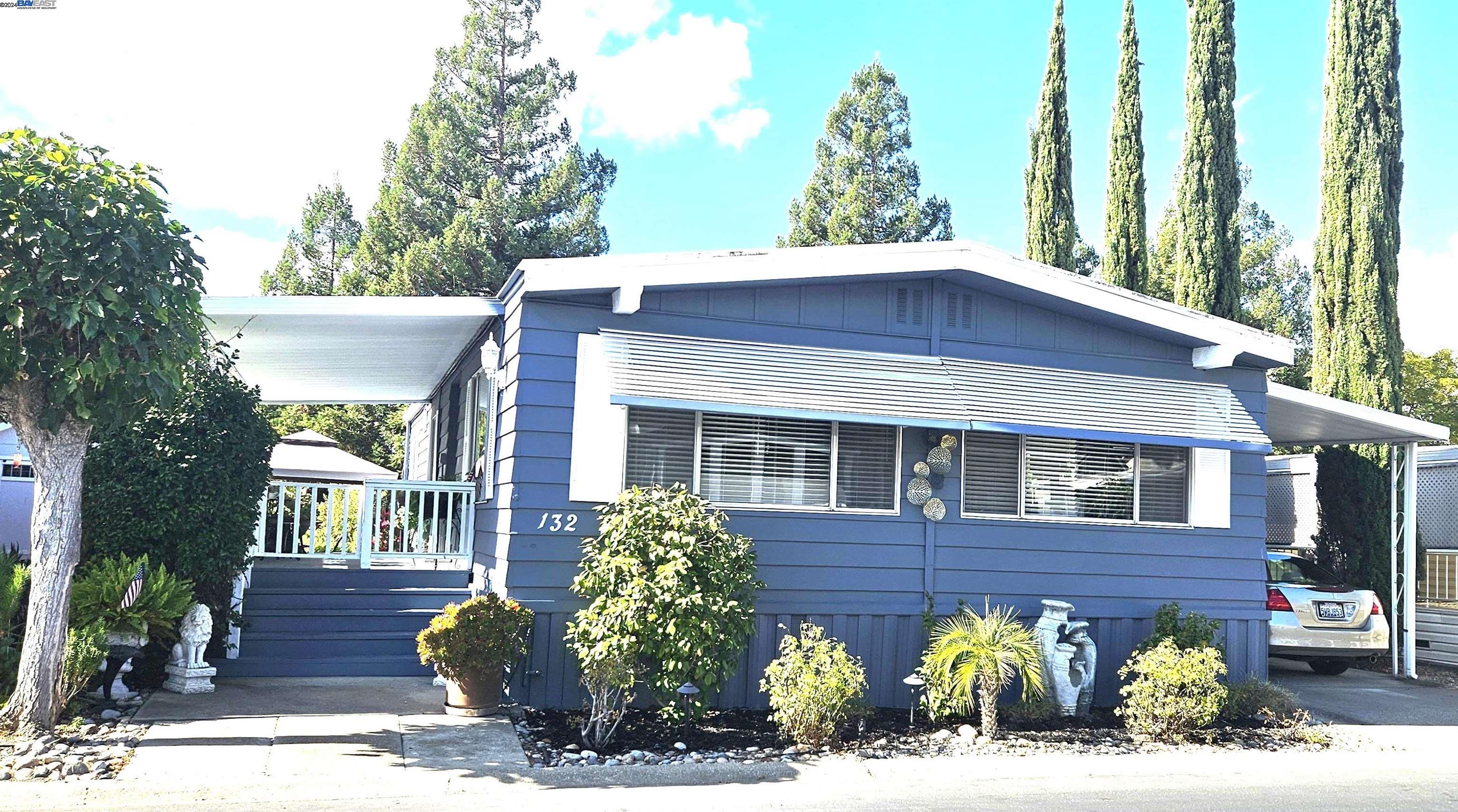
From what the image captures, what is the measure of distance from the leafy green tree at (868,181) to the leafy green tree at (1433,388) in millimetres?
10896

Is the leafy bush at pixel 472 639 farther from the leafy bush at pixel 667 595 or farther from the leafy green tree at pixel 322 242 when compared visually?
the leafy green tree at pixel 322 242

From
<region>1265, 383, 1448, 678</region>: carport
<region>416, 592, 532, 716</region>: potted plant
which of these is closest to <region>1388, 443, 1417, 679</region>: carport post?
<region>1265, 383, 1448, 678</region>: carport

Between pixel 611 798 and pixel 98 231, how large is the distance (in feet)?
13.7

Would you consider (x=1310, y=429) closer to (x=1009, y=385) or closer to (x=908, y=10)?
(x=1009, y=385)

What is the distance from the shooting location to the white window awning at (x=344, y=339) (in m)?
8.46

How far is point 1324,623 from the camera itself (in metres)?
10.8

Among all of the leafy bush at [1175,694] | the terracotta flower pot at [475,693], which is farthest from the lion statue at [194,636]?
the leafy bush at [1175,694]

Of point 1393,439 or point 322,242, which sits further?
point 322,242

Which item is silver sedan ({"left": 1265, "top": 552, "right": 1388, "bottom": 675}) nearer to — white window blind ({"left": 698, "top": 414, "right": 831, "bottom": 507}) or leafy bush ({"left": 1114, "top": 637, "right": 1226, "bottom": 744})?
leafy bush ({"left": 1114, "top": 637, "right": 1226, "bottom": 744})

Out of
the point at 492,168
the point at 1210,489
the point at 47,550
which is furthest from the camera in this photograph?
the point at 492,168

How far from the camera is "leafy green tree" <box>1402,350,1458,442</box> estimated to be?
25.4 m

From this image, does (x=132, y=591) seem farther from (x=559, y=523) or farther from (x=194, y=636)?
(x=559, y=523)

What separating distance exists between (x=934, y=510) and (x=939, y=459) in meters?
0.39

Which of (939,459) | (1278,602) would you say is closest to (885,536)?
(939,459)
